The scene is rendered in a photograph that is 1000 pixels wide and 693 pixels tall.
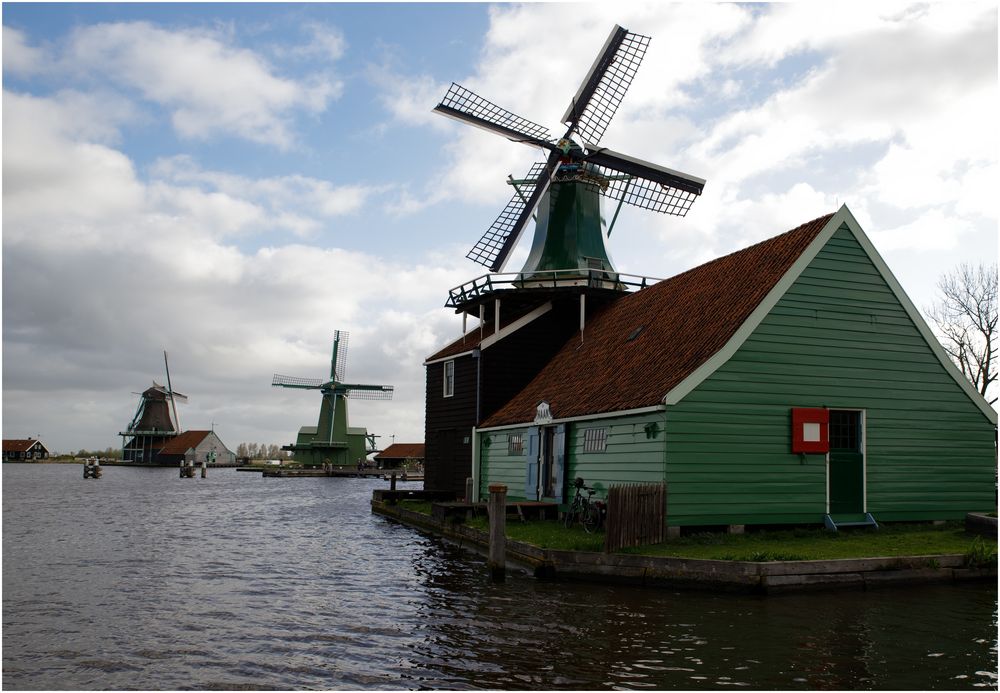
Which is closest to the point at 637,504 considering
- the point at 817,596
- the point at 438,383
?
the point at 817,596

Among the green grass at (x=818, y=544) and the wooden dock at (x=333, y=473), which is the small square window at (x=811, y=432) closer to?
the green grass at (x=818, y=544)

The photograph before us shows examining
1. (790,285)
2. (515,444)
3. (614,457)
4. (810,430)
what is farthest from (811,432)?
(515,444)

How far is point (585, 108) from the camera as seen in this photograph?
3516 cm

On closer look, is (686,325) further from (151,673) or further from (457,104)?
(457,104)

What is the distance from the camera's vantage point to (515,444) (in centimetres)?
2533

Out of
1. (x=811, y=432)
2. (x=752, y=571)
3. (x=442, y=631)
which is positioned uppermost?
(x=811, y=432)

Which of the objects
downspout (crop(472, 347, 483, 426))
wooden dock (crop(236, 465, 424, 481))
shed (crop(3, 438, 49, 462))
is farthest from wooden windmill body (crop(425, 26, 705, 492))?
shed (crop(3, 438, 49, 462))

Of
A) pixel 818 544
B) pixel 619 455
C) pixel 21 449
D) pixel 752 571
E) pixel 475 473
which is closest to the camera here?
pixel 752 571

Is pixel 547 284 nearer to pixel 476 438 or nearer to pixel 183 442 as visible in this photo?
pixel 476 438

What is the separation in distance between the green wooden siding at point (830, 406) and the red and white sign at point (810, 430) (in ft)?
0.70

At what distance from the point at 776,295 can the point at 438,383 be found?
16310 millimetres

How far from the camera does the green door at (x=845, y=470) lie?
1845 cm

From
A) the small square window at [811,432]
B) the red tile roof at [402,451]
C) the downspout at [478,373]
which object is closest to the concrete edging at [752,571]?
the small square window at [811,432]

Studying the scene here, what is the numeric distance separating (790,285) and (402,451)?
289ft
